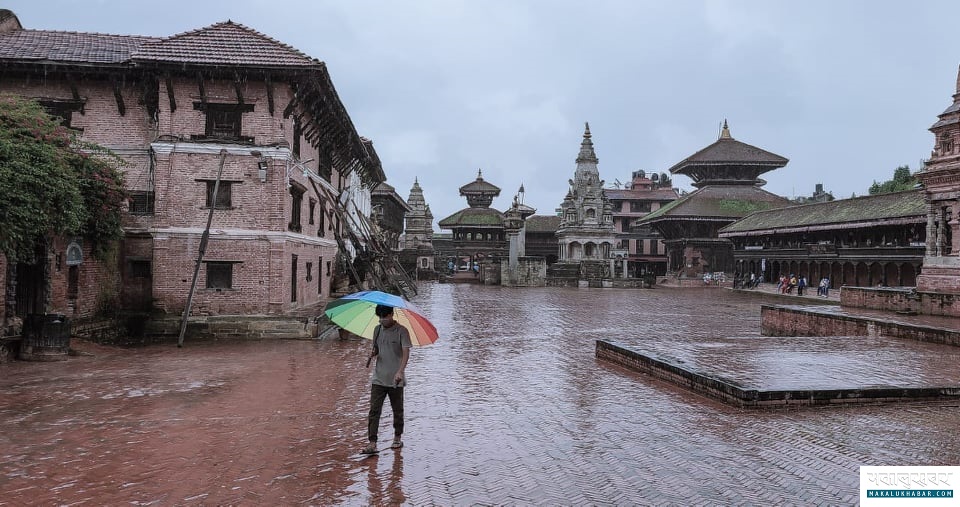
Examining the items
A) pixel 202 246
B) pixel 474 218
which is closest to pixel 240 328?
pixel 202 246

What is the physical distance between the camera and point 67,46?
65.0 ft

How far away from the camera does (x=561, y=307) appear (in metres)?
30.0

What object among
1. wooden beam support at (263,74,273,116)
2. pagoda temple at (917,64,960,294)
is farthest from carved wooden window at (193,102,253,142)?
pagoda temple at (917,64,960,294)

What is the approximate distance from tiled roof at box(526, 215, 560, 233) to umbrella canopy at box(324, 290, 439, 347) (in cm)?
6790

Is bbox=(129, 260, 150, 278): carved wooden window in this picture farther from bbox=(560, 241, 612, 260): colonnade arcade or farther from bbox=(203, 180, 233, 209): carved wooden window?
bbox=(560, 241, 612, 260): colonnade arcade

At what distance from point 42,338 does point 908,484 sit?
15508mm

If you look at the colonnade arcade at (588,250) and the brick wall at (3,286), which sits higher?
the colonnade arcade at (588,250)

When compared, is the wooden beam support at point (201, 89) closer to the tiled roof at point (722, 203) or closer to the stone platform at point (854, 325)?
the stone platform at point (854, 325)

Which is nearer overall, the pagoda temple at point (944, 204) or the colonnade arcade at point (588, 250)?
the pagoda temple at point (944, 204)

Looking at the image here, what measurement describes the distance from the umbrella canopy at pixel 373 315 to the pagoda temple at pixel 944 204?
23580 millimetres

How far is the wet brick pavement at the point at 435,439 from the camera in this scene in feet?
20.1

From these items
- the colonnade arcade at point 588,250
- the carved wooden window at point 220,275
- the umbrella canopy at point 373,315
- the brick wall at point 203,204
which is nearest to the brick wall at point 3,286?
the brick wall at point 203,204

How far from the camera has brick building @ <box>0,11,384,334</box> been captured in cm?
1827

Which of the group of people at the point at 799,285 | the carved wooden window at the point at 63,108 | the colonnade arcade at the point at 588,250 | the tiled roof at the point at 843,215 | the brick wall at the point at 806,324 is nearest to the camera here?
the brick wall at the point at 806,324
